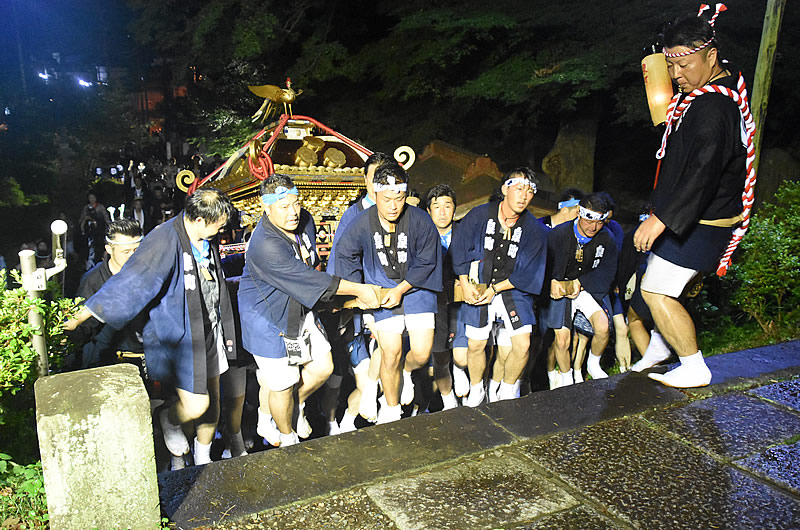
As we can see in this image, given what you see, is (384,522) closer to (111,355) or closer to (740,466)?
(740,466)

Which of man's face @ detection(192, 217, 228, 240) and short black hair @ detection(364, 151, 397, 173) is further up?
short black hair @ detection(364, 151, 397, 173)

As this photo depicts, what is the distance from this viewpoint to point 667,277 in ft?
11.4

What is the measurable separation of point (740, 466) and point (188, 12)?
12330mm

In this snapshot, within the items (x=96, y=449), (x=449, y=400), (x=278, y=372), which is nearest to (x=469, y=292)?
(x=449, y=400)

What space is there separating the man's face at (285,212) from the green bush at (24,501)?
2.23m

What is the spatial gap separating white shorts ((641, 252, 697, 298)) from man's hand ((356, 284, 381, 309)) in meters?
1.89

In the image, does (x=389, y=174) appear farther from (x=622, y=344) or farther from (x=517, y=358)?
(x=622, y=344)

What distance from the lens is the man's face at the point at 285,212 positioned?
405 centimetres

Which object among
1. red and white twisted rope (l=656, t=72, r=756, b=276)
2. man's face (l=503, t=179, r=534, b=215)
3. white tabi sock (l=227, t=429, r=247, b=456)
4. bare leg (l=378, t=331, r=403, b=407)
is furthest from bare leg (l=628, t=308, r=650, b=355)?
white tabi sock (l=227, t=429, r=247, b=456)

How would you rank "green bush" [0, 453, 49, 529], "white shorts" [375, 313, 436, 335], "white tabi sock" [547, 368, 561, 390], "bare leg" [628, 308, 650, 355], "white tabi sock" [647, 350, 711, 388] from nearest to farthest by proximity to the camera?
1. "green bush" [0, 453, 49, 529]
2. "white tabi sock" [647, 350, 711, 388]
3. "white shorts" [375, 313, 436, 335]
4. "bare leg" [628, 308, 650, 355]
5. "white tabi sock" [547, 368, 561, 390]

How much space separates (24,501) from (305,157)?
3.80 metres

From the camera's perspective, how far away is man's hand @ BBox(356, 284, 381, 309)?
425 cm

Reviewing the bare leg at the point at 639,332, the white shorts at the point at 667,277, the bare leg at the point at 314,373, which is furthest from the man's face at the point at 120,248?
the bare leg at the point at 639,332

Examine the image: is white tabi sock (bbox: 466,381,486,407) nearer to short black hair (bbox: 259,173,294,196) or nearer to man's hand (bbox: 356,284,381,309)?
man's hand (bbox: 356,284,381,309)
